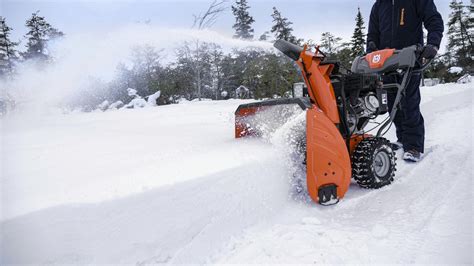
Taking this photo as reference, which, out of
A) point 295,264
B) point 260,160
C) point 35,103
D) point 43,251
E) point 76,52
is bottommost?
point 295,264

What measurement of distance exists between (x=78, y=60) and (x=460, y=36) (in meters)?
36.9

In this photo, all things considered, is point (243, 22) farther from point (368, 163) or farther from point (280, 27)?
point (368, 163)

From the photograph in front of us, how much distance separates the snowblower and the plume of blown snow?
1.72 meters

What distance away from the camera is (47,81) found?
4664mm

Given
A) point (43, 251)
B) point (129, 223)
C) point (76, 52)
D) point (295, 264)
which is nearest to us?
point (43, 251)

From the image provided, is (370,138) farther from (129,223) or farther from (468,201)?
(129,223)

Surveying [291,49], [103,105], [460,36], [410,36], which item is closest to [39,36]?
[103,105]

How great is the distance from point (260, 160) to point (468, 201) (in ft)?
5.21

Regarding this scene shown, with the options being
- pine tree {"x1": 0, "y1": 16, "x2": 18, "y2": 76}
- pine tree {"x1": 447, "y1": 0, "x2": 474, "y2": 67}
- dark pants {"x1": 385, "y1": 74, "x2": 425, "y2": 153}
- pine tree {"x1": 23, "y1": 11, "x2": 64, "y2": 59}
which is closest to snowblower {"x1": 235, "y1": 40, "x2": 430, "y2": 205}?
dark pants {"x1": 385, "y1": 74, "x2": 425, "y2": 153}

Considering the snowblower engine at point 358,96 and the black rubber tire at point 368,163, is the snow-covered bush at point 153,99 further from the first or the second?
the black rubber tire at point 368,163

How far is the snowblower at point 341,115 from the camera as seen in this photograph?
2.41 meters

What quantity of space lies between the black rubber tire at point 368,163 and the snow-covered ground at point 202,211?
98mm

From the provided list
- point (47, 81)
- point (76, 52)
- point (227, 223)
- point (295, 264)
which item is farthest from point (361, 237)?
point (76, 52)

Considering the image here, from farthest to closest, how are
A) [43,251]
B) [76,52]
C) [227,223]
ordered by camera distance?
[76,52] → [227,223] → [43,251]
